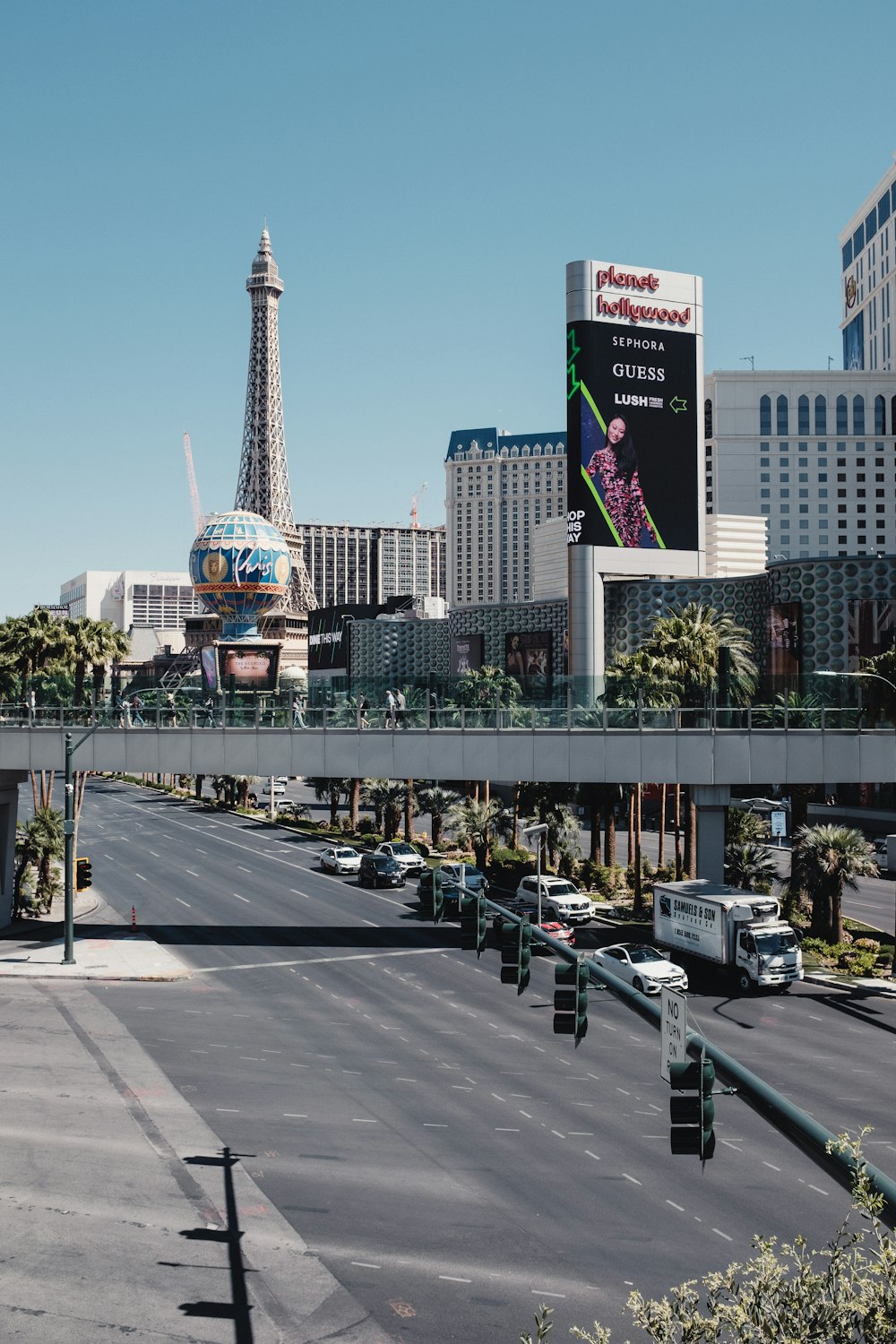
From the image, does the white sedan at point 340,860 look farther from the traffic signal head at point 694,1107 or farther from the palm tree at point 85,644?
the traffic signal head at point 694,1107

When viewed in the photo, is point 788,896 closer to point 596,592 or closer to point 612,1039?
point 612,1039

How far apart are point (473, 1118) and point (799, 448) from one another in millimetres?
176324

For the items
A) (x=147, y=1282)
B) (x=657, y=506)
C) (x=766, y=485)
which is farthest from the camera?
(x=766, y=485)

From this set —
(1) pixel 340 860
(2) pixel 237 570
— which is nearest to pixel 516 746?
(1) pixel 340 860

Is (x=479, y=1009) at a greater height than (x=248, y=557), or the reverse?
(x=248, y=557)

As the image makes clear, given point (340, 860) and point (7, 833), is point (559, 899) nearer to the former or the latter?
point (340, 860)

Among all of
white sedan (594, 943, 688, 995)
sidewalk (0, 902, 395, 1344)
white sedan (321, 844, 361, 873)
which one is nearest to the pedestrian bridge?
white sedan (594, 943, 688, 995)

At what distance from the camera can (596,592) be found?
2665 inches

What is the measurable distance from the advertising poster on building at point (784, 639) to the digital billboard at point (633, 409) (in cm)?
1851

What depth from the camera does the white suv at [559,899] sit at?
5047 cm

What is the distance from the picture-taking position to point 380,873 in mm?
61625

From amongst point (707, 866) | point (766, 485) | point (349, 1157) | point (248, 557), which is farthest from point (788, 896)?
point (766, 485)

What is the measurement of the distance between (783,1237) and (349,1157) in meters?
8.26

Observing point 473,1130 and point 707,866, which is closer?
point 473,1130
